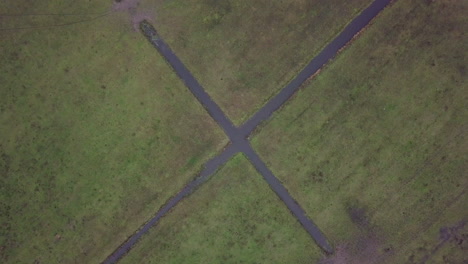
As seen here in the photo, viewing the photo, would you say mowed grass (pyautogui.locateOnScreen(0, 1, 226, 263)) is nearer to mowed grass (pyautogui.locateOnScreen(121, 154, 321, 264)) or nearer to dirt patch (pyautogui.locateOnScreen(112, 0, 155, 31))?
dirt patch (pyautogui.locateOnScreen(112, 0, 155, 31))

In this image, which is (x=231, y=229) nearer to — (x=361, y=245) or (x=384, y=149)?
(x=361, y=245)

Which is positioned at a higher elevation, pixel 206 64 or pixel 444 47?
pixel 206 64

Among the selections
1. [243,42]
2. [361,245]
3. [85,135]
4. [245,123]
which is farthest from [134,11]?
[361,245]

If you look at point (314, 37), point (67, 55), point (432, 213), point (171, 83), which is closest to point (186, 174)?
point (171, 83)

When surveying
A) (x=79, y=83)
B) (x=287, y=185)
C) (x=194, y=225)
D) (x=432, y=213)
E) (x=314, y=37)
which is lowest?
(x=432, y=213)

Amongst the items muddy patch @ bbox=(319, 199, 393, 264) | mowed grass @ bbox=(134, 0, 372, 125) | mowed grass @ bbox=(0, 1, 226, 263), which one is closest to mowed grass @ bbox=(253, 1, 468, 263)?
muddy patch @ bbox=(319, 199, 393, 264)

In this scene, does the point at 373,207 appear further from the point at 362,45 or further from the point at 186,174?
the point at 186,174

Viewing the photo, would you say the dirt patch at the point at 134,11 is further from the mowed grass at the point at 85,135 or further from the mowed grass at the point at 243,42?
the mowed grass at the point at 243,42
